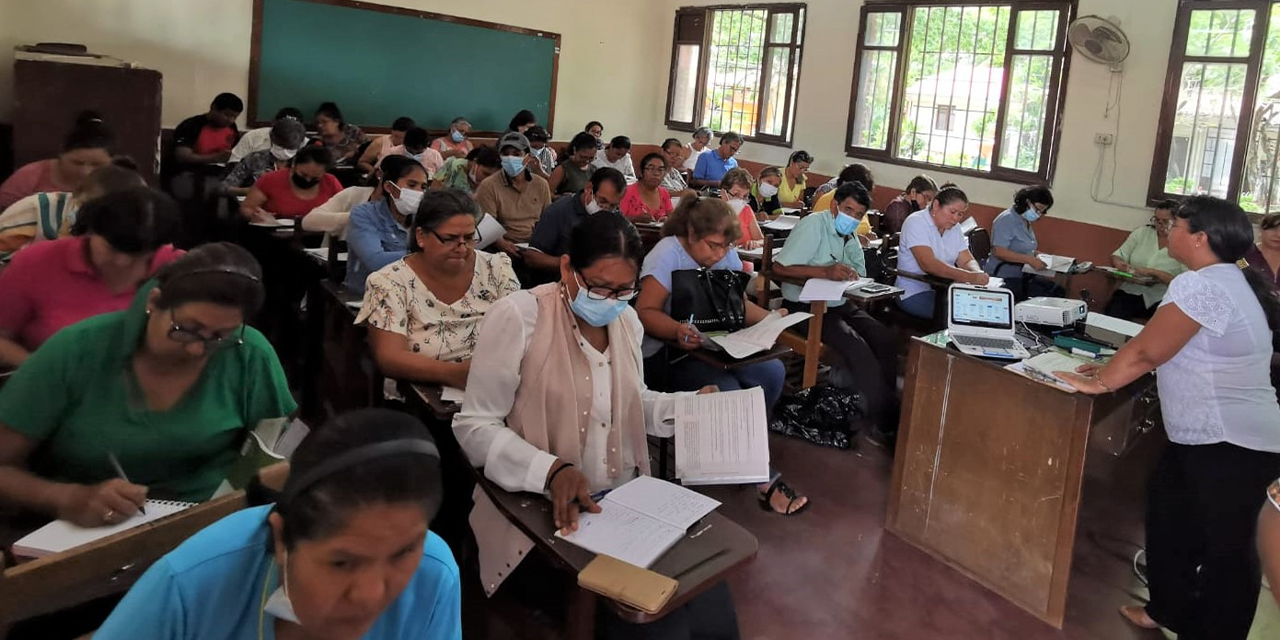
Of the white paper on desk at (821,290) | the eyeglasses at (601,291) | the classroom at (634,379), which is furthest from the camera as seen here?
the white paper on desk at (821,290)

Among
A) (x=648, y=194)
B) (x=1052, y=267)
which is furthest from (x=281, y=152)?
(x=1052, y=267)

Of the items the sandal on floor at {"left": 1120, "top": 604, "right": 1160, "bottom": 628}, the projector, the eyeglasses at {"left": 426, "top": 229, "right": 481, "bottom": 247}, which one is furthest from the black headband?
the projector

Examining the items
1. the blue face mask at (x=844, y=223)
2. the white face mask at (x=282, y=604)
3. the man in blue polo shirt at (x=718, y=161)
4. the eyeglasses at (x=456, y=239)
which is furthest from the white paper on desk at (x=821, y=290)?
the man in blue polo shirt at (x=718, y=161)

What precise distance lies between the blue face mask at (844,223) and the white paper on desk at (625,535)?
3.00m

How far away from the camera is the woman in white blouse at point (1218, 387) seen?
2.36 meters

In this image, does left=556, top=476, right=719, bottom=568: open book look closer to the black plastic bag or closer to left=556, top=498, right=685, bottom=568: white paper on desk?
left=556, top=498, right=685, bottom=568: white paper on desk

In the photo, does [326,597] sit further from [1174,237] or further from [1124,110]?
[1124,110]

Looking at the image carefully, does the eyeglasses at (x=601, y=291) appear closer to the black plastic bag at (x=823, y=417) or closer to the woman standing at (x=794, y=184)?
the black plastic bag at (x=823, y=417)

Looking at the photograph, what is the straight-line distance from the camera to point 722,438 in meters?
2.10

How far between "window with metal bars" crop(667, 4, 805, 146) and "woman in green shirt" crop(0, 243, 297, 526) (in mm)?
8493

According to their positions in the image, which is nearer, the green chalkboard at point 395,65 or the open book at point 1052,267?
the open book at point 1052,267

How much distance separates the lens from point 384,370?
252 centimetres

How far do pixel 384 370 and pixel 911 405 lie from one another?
70.6 inches

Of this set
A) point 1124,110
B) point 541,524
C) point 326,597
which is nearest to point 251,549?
point 326,597
